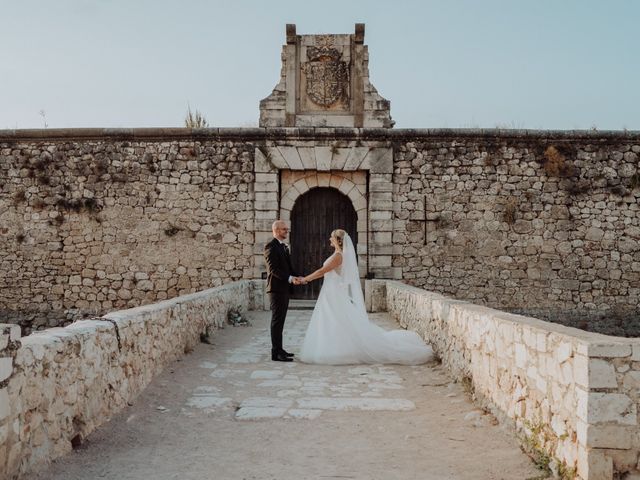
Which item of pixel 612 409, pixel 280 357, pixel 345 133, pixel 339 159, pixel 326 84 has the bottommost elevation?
pixel 280 357

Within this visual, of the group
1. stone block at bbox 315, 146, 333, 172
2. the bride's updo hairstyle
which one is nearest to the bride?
the bride's updo hairstyle

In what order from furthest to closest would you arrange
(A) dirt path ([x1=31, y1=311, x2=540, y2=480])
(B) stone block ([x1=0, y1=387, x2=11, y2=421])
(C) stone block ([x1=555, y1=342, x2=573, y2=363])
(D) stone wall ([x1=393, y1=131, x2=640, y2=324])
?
(D) stone wall ([x1=393, y1=131, x2=640, y2=324]) < (A) dirt path ([x1=31, y1=311, x2=540, y2=480]) < (C) stone block ([x1=555, y1=342, x2=573, y2=363]) < (B) stone block ([x1=0, y1=387, x2=11, y2=421])

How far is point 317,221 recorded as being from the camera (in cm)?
1312

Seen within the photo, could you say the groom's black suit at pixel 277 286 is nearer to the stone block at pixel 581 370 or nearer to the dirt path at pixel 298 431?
the dirt path at pixel 298 431

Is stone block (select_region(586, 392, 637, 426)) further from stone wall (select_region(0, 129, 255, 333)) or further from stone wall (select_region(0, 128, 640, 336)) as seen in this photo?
stone wall (select_region(0, 129, 255, 333))

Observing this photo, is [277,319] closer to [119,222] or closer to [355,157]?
[355,157]

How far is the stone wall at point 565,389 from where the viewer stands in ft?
9.59

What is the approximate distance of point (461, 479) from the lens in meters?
3.37

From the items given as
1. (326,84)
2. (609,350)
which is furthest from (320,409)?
(326,84)

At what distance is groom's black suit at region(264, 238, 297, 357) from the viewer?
6941 millimetres

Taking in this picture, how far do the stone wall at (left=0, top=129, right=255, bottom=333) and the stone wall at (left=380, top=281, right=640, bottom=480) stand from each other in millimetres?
8506

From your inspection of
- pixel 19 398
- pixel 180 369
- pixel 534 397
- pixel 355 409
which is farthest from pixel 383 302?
pixel 19 398

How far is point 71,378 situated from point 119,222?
959 cm

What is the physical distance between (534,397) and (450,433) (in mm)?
792
